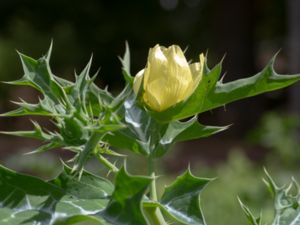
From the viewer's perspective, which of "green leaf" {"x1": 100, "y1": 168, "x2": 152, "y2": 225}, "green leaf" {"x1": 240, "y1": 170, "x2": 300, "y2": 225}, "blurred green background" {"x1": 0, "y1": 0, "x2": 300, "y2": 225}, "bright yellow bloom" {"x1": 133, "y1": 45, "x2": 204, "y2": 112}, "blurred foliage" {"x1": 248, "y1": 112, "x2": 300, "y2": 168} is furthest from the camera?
"blurred green background" {"x1": 0, "y1": 0, "x2": 300, "y2": 225}

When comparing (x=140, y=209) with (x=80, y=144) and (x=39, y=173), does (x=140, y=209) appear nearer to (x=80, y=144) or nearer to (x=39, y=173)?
(x=80, y=144)

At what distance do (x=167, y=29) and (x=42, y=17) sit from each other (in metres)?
2.36

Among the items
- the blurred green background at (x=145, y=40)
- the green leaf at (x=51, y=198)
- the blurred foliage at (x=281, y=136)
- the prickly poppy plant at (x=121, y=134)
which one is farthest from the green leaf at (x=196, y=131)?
the blurred green background at (x=145, y=40)

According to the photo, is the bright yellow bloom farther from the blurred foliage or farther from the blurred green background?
the blurred green background

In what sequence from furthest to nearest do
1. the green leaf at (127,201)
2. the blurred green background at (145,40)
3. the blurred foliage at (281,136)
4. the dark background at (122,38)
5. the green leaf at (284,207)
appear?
1. the dark background at (122,38)
2. the blurred green background at (145,40)
3. the blurred foliage at (281,136)
4. the green leaf at (284,207)
5. the green leaf at (127,201)

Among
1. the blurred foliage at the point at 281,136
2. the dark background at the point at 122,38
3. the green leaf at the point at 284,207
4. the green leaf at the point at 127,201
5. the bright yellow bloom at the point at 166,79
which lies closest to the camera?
the green leaf at the point at 127,201

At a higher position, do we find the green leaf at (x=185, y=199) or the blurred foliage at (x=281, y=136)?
the green leaf at (x=185, y=199)

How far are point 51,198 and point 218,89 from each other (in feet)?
0.74

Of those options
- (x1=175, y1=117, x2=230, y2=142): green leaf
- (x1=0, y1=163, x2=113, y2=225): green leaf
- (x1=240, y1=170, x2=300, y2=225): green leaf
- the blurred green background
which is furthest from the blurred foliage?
the blurred green background

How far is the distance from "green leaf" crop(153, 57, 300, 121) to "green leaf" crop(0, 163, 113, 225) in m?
0.12

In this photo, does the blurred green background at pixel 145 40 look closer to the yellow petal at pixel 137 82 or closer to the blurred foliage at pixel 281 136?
the blurred foliage at pixel 281 136

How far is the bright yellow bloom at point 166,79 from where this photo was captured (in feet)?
2.72

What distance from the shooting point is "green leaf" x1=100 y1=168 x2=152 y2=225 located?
0.68m

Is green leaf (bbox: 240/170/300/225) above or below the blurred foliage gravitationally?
above
